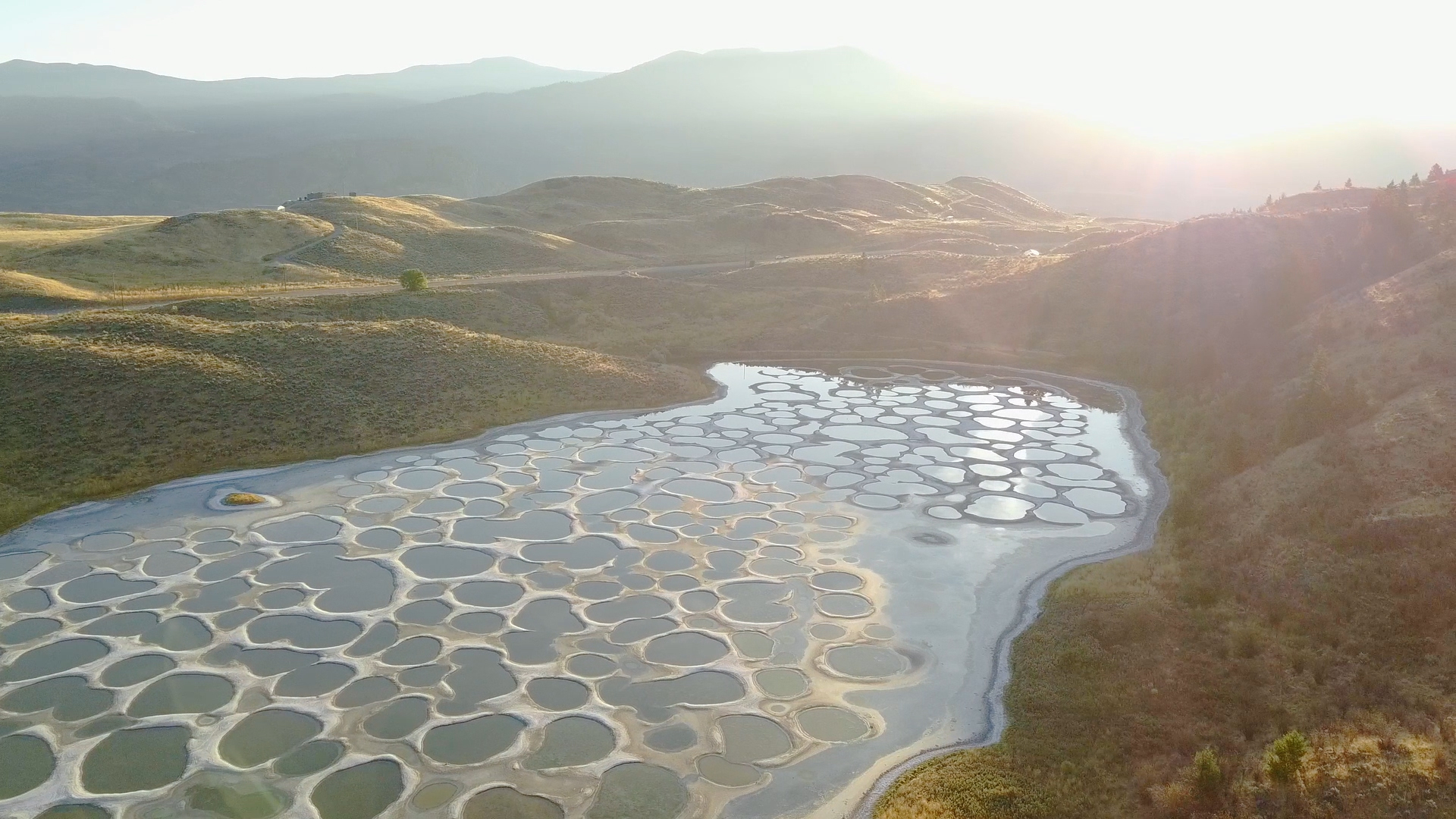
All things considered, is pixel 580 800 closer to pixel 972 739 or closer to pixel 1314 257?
pixel 972 739

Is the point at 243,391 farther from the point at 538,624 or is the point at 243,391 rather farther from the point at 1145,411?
the point at 1145,411

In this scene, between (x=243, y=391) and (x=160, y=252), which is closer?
(x=243, y=391)

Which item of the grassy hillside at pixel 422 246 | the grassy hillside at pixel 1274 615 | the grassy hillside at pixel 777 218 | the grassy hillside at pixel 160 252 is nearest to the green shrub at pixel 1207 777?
the grassy hillside at pixel 1274 615

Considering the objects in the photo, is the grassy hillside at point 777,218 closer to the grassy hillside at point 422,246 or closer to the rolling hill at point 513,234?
the rolling hill at point 513,234

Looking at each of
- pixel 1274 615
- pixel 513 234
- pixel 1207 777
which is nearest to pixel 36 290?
pixel 513 234

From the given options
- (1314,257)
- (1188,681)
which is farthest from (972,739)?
(1314,257)

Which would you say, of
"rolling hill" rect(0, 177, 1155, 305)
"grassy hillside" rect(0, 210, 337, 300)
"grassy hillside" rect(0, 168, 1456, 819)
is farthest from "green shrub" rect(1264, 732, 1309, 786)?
"rolling hill" rect(0, 177, 1155, 305)

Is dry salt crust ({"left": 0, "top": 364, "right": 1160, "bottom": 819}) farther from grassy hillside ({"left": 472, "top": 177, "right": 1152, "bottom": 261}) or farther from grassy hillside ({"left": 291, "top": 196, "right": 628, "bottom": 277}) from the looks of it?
grassy hillside ({"left": 472, "top": 177, "right": 1152, "bottom": 261})
